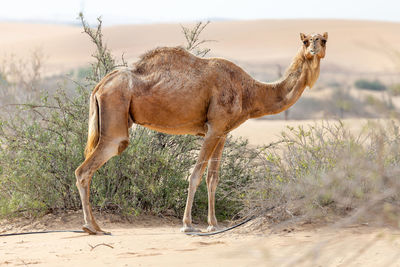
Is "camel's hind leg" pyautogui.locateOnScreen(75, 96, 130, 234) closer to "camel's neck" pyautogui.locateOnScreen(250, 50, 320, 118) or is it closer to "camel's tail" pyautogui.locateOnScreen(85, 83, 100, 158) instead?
"camel's tail" pyautogui.locateOnScreen(85, 83, 100, 158)

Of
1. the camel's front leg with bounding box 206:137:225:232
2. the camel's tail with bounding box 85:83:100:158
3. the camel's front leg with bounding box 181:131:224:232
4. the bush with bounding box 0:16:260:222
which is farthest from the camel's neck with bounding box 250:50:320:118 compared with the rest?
the camel's tail with bounding box 85:83:100:158

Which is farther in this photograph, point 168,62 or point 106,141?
point 168,62

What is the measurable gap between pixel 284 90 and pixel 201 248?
2.59 metres

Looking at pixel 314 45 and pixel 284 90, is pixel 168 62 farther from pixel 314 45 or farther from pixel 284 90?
pixel 314 45

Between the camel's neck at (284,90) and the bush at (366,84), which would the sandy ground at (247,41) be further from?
the camel's neck at (284,90)

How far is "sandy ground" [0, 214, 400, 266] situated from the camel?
596 millimetres

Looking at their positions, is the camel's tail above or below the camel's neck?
below

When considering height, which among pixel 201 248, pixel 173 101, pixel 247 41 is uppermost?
pixel 173 101

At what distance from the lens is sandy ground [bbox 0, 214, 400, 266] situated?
5.71m

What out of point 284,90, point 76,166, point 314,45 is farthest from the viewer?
point 76,166

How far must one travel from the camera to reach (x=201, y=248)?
258 inches

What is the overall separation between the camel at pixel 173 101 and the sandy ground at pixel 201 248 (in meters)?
0.60

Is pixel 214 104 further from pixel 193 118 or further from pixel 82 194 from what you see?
pixel 82 194

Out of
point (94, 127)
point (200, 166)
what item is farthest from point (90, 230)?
point (200, 166)
